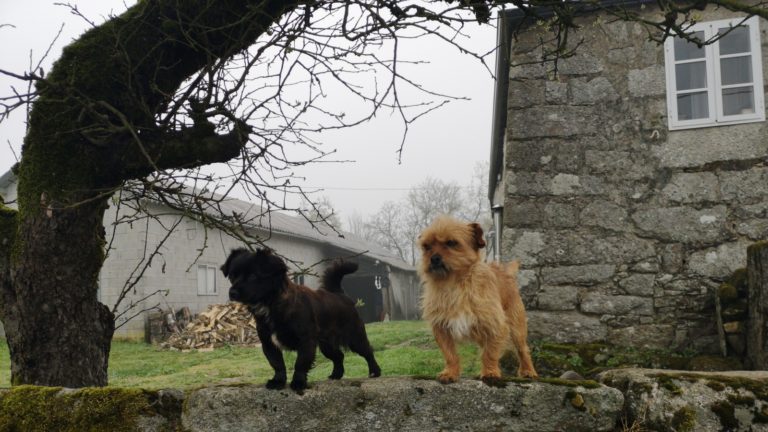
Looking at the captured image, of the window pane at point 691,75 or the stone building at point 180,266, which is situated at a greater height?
the window pane at point 691,75

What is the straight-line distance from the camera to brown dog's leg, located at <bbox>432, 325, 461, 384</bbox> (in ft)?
10.7

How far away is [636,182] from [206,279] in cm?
1838

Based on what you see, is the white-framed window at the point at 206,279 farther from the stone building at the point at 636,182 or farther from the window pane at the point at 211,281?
the stone building at the point at 636,182

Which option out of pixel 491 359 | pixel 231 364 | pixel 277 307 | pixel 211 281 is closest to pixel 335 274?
pixel 277 307

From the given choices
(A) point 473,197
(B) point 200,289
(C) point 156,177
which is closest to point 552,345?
(C) point 156,177

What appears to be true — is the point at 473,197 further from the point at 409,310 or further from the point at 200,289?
the point at 200,289

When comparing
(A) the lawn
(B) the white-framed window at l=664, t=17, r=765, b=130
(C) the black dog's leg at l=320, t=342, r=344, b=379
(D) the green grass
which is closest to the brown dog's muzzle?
(A) the lawn

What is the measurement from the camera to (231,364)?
13305 millimetres

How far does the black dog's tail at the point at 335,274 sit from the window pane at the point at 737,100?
20.5 feet

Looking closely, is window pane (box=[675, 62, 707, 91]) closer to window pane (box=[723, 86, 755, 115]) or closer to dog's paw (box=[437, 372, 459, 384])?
window pane (box=[723, 86, 755, 115])

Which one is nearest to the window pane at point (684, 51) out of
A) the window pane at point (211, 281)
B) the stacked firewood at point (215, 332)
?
the stacked firewood at point (215, 332)

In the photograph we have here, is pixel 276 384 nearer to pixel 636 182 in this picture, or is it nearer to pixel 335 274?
pixel 335 274

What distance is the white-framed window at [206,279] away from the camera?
2288cm

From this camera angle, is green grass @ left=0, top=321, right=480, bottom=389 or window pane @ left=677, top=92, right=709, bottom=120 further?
green grass @ left=0, top=321, right=480, bottom=389
